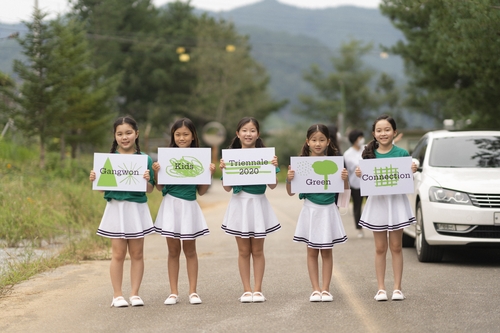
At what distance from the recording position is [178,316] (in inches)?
294

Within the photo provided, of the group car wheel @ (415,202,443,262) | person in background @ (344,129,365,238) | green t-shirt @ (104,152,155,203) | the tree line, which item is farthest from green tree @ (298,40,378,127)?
green t-shirt @ (104,152,155,203)

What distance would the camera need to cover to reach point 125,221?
8.09 metres

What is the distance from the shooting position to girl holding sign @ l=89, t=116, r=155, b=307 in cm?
805

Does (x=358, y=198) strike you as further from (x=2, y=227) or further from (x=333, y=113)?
(x=333, y=113)

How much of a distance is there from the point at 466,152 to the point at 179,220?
16.8 feet

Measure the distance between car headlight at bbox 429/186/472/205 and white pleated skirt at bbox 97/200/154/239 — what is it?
4.10 m

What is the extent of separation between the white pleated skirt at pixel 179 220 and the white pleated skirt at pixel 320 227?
96cm

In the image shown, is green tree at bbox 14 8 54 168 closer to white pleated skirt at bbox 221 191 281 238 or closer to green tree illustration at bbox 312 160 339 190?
white pleated skirt at bbox 221 191 281 238

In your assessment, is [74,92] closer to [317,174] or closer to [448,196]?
[448,196]

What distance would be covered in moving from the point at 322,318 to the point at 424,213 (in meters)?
3.92

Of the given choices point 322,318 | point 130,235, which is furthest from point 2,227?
point 322,318

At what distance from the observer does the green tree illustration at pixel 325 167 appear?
27.4 feet

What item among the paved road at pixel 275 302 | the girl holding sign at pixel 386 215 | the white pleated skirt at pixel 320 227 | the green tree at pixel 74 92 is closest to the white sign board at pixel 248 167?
the white pleated skirt at pixel 320 227

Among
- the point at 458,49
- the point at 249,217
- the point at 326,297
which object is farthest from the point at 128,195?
the point at 458,49
